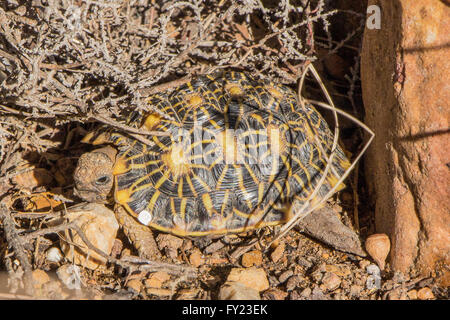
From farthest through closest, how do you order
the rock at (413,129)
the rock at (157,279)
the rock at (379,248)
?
the rock at (379,248) < the rock at (157,279) < the rock at (413,129)

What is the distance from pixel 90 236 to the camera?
247 centimetres

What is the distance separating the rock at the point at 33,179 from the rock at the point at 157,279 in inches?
44.9

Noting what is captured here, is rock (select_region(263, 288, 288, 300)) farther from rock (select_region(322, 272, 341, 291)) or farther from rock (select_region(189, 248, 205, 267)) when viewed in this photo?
rock (select_region(189, 248, 205, 267))

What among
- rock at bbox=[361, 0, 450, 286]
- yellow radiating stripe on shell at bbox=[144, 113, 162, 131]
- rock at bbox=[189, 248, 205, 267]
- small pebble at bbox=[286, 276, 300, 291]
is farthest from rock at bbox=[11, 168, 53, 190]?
rock at bbox=[361, 0, 450, 286]

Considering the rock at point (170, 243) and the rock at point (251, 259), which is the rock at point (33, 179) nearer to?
the rock at point (170, 243)

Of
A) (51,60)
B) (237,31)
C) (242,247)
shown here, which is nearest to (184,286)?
(242,247)

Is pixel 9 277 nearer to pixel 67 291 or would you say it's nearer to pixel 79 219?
pixel 67 291

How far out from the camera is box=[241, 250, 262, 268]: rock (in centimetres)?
255

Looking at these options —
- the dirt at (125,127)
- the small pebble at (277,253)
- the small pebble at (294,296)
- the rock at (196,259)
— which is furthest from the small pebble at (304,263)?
the rock at (196,259)

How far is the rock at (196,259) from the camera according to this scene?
2.57 meters

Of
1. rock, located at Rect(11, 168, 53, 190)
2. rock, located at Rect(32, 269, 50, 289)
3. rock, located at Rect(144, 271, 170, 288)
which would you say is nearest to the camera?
rock, located at Rect(32, 269, 50, 289)

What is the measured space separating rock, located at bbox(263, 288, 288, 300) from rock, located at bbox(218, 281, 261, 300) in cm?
10

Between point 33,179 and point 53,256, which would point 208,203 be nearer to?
point 53,256

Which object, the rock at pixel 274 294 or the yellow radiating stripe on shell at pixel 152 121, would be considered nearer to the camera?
the rock at pixel 274 294
